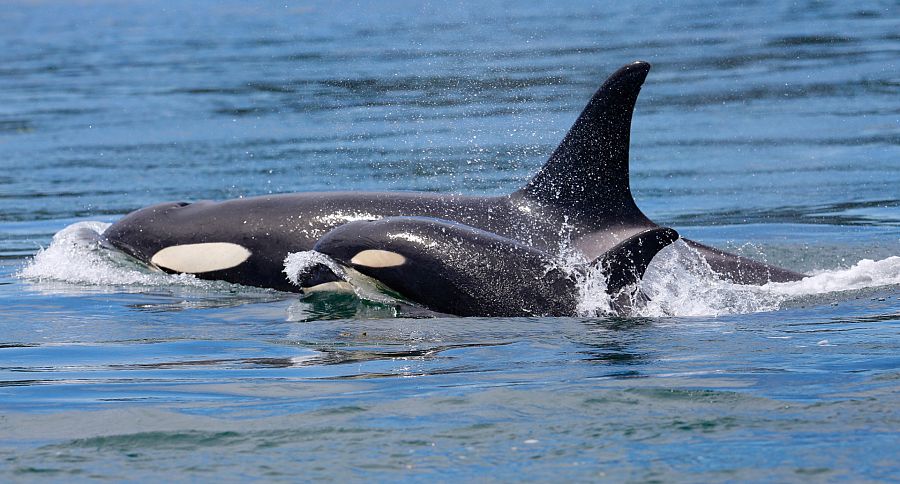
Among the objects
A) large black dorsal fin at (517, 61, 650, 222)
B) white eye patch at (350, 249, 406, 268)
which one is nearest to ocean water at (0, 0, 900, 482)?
white eye patch at (350, 249, 406, 268)

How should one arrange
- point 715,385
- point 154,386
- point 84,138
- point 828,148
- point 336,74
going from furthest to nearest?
point 336,74 → point 84,138 → point 828,148 → point 154,386 → point 715,385

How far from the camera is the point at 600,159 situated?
32.6 feet

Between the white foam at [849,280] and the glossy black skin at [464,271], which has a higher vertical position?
the glossy black skin at [464,271]

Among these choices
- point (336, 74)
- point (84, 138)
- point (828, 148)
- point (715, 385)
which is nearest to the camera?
point (715, 385)

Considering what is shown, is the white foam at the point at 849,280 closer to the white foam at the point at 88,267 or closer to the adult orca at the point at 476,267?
the adult orca at the point at 476,267

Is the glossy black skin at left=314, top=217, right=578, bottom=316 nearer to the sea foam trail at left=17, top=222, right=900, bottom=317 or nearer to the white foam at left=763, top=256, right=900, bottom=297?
the sea foam trail at left=17, top=222, right=900, bottom=317

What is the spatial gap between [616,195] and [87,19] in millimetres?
50640

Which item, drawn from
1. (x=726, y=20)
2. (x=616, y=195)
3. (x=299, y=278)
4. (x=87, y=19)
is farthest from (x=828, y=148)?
(x=87, y=19)

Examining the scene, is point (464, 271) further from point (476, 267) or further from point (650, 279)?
point (650, 279)

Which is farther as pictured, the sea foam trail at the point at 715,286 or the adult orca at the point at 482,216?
the adult orca at the point at 482,216

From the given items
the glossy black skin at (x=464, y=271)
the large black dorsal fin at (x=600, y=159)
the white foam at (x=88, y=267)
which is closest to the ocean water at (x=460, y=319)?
the white foam at (x=88, y=267)

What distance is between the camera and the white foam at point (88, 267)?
1052cm

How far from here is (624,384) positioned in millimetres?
6504

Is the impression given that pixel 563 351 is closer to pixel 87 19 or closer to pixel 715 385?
pixel 715 385
